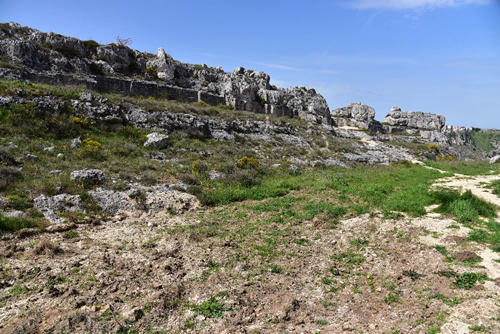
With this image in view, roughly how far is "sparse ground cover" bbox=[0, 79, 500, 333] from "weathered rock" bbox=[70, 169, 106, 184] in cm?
42

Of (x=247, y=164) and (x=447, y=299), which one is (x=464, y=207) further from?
(x=247, y=164)

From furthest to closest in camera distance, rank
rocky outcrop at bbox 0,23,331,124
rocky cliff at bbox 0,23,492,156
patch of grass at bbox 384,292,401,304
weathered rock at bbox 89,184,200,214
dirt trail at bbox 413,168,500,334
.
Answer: rocky outcrop at bbox 0,23,331,124
rocky cliff at bbox 0,23,492,156
weathered rock at bbox 89,184,200,214
patch of grass at bbox 384,292,401,304
dirt trail at bbox 413,168,500,334

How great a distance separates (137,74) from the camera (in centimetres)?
4188

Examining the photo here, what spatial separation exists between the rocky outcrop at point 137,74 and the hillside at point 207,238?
11.7 m

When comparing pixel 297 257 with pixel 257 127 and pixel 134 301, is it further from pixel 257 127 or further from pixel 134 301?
pixel 257 127

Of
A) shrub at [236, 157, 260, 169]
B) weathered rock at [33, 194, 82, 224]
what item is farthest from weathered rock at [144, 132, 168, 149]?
weathered rock at [33, 194, 82, 224]

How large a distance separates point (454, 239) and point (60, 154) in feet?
60.2

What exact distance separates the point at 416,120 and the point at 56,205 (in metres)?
91.3

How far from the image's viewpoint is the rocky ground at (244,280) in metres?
5.64

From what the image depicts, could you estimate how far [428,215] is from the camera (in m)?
11.5

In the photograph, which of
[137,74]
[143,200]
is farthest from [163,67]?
[143,200]

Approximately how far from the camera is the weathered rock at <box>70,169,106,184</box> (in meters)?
12.8

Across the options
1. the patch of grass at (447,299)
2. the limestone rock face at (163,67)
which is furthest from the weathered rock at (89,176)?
the limestone rock face at (163,67)

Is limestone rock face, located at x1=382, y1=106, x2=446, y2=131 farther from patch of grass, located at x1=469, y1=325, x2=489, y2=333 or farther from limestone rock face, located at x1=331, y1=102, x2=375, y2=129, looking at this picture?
patch of grass, located at x1=469, y1=325, x2=489, y2=333
